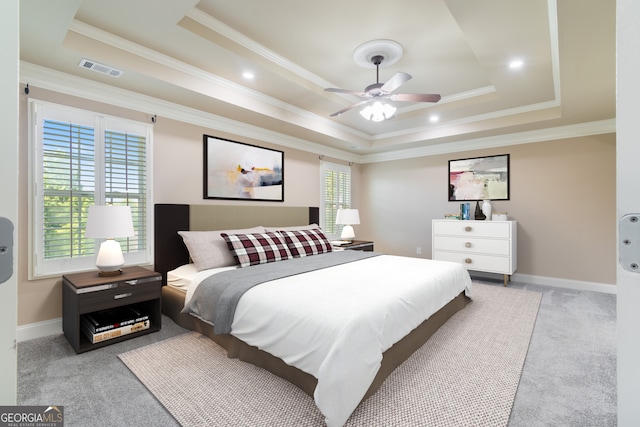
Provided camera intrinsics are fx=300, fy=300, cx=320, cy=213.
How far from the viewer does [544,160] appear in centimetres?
447

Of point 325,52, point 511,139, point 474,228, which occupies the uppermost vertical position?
point 325,52

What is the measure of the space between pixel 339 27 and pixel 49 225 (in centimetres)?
312

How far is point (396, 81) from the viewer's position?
2.67 m

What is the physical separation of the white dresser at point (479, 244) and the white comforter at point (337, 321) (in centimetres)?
219

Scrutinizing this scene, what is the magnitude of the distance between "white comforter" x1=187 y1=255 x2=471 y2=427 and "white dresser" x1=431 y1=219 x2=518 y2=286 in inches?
86.2

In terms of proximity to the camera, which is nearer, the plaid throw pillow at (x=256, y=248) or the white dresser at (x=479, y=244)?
the plaid throw pillow at (x=256, y=248)

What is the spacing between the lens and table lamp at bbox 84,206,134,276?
2.53m

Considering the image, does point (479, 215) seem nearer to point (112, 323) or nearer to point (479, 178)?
point (479, 178)

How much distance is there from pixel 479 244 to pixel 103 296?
184 inches

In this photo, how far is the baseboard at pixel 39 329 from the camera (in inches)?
102

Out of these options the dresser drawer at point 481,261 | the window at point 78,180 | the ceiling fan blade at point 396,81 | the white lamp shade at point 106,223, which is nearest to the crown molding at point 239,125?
the window at point 78,180

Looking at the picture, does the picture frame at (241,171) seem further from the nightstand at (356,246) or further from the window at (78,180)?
the nightstand at (356,246)

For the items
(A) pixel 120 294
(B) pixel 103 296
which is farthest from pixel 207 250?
(B) pixel 103 296

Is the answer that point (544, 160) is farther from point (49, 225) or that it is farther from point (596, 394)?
point (49, 225)
